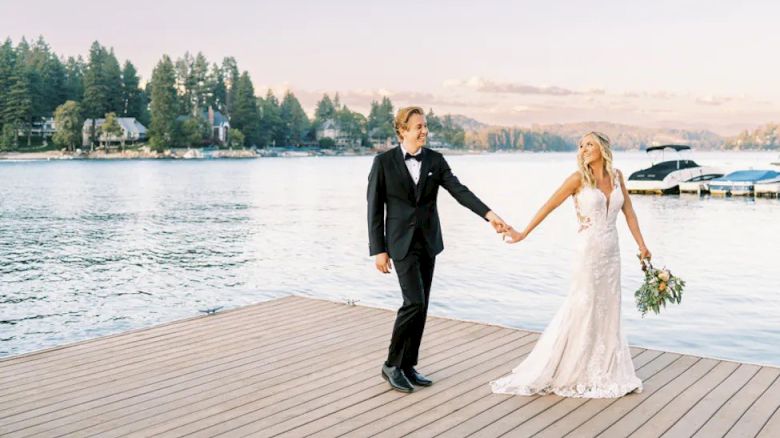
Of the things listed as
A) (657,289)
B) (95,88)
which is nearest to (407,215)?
(657,289)

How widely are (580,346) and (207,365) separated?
3.27m

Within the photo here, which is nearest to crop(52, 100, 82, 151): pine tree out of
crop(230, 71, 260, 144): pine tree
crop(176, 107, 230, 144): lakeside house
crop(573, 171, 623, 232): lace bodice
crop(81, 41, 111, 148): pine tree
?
crop(81, 41, 111, 148): pine tree

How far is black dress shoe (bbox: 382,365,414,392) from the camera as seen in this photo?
545 centimetres

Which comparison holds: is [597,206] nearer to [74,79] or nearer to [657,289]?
[657,289]

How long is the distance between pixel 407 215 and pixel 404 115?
76 centimetres

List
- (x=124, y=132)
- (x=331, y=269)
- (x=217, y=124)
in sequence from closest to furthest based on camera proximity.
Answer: (x=331, y=269)
(x=124, y=132)
(x=217, y=124)

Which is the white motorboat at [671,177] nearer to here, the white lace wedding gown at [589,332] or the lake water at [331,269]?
the lake water at [331,269]

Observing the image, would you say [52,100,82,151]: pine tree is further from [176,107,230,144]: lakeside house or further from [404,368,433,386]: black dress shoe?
[404,368,433,386]: black dress shoe

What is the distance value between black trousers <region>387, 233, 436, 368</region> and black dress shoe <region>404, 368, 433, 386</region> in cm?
6

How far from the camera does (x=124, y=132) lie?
464 feet

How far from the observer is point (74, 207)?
43125 mm

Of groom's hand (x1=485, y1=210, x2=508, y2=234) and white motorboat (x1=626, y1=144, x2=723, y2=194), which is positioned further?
white motorboat (x1=626, y1=144, x2=723, y2=194)

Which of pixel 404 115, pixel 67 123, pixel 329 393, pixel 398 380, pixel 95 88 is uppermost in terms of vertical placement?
pixel 95 88

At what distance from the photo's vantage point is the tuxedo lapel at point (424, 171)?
536cm
